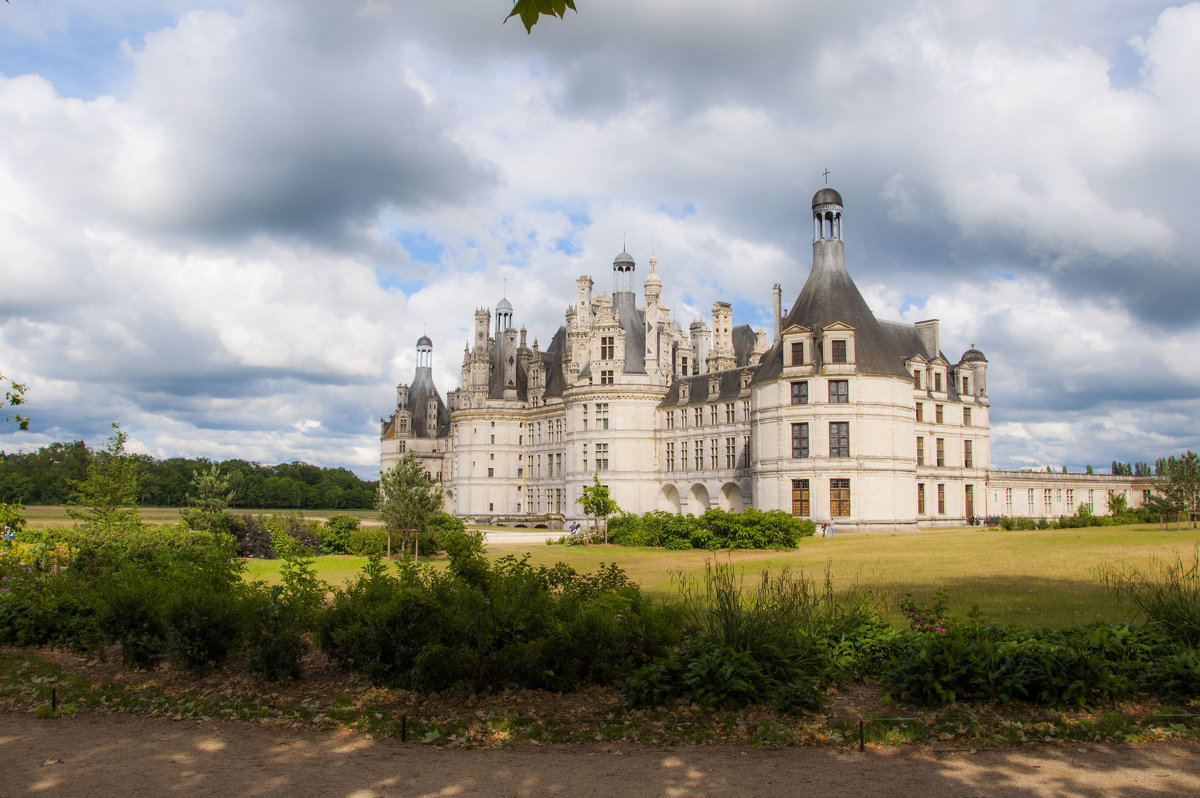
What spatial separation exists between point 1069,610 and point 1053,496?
58.6 m

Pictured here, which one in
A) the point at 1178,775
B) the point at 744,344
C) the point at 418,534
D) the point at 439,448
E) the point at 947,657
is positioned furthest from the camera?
the point at 439,448

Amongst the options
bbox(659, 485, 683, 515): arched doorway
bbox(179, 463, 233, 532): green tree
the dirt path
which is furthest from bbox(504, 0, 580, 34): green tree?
bbox(659, 485, 683, 515): arched doorway

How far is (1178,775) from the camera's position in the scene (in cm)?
786

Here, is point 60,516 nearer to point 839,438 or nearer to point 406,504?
point 406,504

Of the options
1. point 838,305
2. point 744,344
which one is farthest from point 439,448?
point 838,305

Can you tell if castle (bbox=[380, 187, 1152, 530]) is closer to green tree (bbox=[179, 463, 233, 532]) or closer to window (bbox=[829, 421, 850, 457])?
window (bbox=[829, 421, 850, 457])

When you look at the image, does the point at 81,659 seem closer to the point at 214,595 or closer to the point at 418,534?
the point at 214,595

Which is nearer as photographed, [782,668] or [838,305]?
[782,668]

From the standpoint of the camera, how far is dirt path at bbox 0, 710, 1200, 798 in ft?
25.6

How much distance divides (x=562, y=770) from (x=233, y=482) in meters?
103

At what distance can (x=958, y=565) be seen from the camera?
23.8 meters

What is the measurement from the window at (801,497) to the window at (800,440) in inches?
62.7

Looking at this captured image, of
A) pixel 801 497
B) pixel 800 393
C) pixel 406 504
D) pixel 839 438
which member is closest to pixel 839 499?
pixel 801 497

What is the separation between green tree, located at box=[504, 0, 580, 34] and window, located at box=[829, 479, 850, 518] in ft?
145
